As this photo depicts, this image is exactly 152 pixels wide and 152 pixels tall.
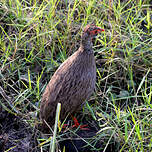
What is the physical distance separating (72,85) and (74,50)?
2.87ft

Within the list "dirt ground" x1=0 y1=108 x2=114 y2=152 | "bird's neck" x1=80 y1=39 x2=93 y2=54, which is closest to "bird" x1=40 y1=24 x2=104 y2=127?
"bird's neck" x1=80 y1=39 x2=93 y2=54

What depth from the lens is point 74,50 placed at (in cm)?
354

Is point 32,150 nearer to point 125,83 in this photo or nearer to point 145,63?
point 125,83

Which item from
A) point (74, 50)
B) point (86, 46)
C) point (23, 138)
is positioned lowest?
point (23, 138)

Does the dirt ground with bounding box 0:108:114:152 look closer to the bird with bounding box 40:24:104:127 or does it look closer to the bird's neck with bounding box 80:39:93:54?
the bird with bounding box 40:24:104:127

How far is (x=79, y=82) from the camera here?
9.13 ft

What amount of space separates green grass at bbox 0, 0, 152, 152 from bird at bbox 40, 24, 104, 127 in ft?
0.79

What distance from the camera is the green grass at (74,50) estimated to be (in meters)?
3.11

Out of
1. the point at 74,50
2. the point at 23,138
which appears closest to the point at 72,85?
the point at 23,138

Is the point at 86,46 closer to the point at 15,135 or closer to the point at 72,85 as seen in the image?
the point at 72,85

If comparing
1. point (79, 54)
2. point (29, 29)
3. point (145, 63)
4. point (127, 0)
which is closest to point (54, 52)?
point (29, 29)

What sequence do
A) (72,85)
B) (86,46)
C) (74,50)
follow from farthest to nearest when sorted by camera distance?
1. (74,50)
2. (86,46)
3. (72,85)

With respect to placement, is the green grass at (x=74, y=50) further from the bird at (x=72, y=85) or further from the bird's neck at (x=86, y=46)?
the bird's neck at (x=86, y=46)

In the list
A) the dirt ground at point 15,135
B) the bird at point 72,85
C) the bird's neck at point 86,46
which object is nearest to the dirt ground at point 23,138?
the dirt ground at point 15,135
